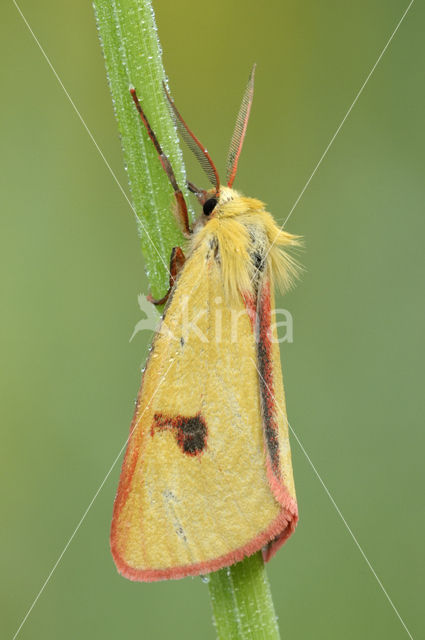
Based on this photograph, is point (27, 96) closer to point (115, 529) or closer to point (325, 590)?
point (115, 529)

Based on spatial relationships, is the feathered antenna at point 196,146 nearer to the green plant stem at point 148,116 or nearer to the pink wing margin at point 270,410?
the green plant stem at point 148,116

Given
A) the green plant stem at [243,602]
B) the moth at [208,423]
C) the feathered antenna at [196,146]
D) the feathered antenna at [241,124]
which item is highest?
the feathered antenna at [241,124]

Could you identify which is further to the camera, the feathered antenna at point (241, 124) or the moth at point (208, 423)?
the feathered antenna at point (241, 124)

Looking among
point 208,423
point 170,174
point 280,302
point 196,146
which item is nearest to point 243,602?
point 208,423

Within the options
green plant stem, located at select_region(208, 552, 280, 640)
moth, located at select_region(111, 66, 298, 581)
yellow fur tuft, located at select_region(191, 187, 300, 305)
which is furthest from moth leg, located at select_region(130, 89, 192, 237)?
green plant stem, located at select_region(208, 552, 280, 640)

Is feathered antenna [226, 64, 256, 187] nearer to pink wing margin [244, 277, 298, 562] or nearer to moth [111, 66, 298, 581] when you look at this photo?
moth [111, 66, 298, 581]

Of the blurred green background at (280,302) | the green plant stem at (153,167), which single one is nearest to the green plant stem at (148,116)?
the green plant stem at (153,167)

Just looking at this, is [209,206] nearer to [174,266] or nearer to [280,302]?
[174,266]

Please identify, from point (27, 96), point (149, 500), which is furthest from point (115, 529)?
point (27, 96)
